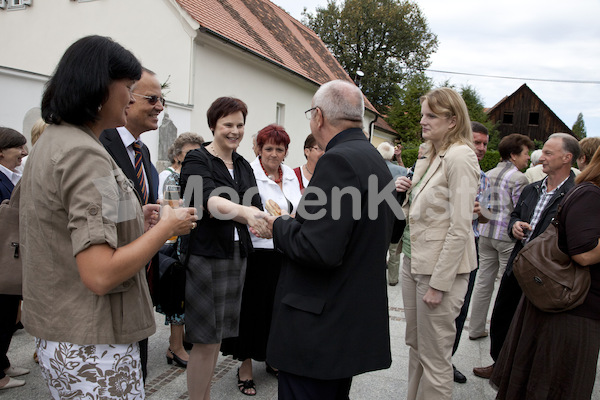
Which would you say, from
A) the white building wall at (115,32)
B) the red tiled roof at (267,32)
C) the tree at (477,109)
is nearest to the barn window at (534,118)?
the tree at (477,109)

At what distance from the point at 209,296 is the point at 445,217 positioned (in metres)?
1.69

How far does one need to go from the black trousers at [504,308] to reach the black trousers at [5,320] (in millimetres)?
4056

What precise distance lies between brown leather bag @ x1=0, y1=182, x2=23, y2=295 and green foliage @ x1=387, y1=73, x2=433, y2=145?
1203 inches

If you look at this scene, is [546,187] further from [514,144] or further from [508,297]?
[514,144]

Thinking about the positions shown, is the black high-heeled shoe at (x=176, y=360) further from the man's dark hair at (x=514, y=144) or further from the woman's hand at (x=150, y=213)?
the man's dark hair at (x=514, y=144)

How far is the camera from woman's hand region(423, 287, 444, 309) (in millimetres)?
2773

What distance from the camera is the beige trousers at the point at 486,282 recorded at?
4.79 meters

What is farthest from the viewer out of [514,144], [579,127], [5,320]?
[579,127]

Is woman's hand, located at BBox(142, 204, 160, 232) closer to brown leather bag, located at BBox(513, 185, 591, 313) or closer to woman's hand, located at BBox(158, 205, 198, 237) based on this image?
woman's hand, located at BBox(158, 205, 198, 237)

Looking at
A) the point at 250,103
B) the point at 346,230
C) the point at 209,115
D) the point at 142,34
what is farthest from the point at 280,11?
the point at 346,230

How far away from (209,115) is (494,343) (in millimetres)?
3185

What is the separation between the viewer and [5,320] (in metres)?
3.34

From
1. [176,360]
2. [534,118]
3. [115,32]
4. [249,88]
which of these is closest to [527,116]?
[534,118]

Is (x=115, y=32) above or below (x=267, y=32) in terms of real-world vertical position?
below
